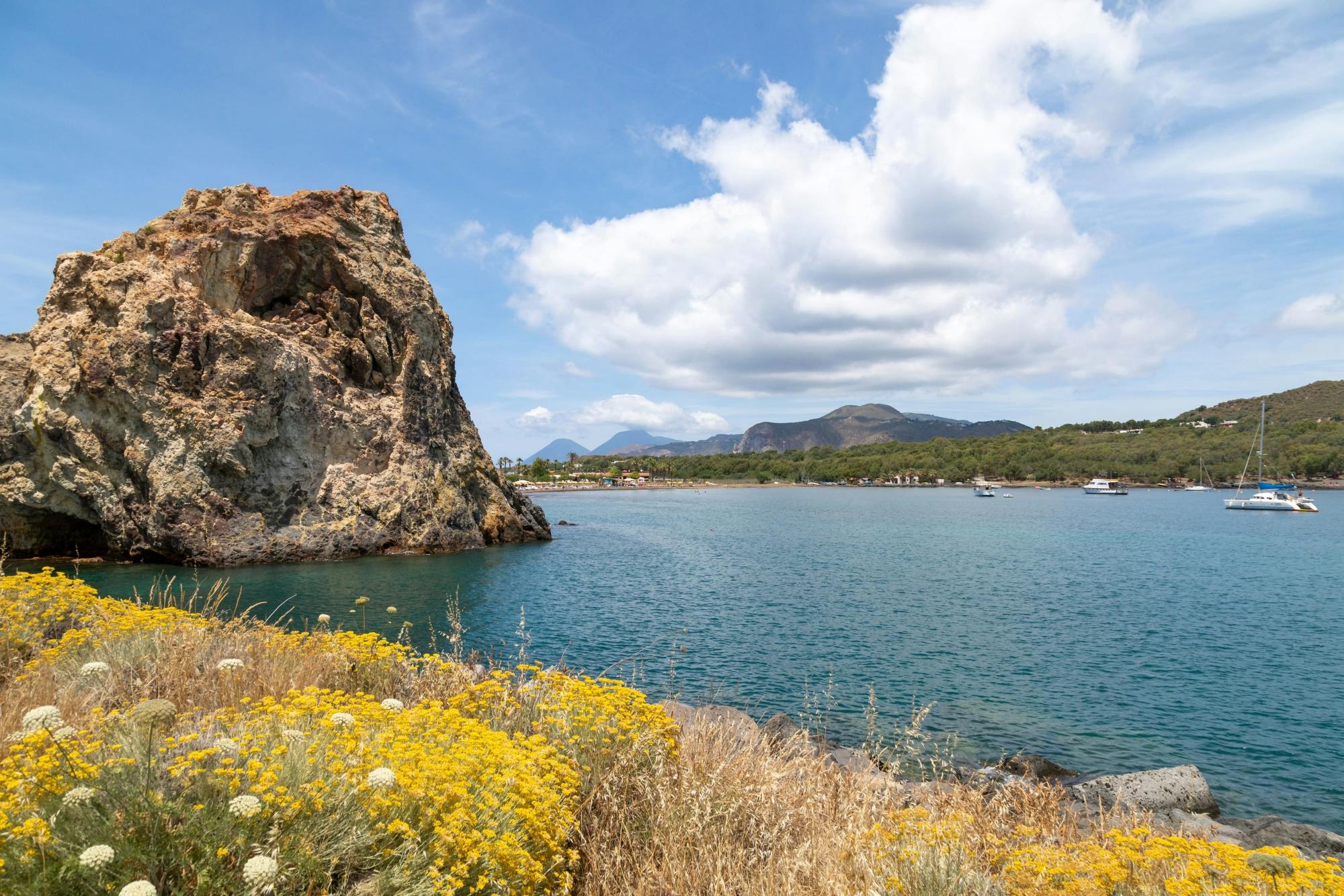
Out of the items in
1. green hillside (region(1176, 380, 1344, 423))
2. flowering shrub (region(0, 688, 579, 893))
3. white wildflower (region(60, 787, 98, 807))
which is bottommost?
flowering shrub (region(0, 688, 579, 893))

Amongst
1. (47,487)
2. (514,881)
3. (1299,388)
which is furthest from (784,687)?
(1299,388)

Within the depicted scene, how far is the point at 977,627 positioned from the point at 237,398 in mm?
34650

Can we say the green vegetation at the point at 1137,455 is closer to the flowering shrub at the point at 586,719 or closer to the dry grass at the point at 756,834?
the dry grass at the point at 756,834

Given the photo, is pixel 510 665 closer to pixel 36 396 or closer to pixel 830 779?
pixel 830 779

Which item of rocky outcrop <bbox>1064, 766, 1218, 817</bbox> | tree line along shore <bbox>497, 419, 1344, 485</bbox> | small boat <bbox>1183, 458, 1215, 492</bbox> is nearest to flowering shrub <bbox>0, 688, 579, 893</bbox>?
rocky outcrop <bbox>1064, 766, 1218, 817</bbox>

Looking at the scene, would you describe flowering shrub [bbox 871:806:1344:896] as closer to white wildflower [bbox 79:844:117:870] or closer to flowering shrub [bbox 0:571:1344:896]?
flowering shrub [bbox 0:571:1344:896]

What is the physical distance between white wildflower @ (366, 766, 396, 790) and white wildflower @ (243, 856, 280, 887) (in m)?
0.53

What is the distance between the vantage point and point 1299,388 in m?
168

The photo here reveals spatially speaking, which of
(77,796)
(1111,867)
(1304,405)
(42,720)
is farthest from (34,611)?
(1304,405)

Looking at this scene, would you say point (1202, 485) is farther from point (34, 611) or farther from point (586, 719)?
point (34, 611)

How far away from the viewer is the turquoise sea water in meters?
13.5

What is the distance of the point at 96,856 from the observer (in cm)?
261

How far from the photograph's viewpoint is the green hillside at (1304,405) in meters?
149

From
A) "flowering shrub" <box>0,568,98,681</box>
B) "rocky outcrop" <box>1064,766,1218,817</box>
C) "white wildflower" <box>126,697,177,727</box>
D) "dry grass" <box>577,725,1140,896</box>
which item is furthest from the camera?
"rocky outcrop" <box>1064,766,1218,817</box>
